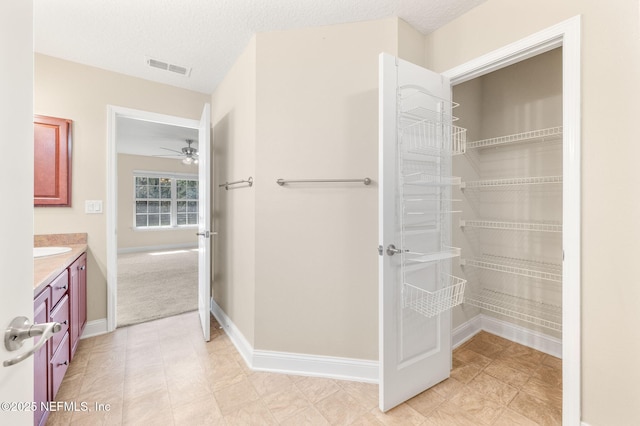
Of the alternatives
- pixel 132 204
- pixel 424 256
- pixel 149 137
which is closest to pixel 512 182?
pixel 424 256

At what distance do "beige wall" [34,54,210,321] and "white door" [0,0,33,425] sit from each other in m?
2.37

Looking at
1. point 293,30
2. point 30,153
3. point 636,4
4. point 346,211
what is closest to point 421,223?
point 346,211

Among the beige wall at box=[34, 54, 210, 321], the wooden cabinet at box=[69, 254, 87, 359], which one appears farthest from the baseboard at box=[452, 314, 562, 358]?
the beige wall at box=[34, 54, 210, 321]

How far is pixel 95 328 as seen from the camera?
264 centimetres

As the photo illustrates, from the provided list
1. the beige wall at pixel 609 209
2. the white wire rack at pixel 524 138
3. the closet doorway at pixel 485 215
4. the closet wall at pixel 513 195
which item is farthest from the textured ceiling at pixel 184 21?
the white wire rack at pixel 524 138

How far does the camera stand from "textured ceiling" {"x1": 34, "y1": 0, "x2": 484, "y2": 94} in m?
1.82

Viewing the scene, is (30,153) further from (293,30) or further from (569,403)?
(569,403)

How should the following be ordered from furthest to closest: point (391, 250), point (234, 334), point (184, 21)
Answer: point (234, 334)
point (184, 21)
point (391, 250)

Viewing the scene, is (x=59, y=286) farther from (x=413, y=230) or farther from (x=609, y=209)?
(x=609, y=209)

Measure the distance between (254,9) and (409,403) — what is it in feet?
8.94

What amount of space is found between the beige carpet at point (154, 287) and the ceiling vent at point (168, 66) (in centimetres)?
256

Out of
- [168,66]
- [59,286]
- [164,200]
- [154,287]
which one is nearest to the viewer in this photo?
[59,286]

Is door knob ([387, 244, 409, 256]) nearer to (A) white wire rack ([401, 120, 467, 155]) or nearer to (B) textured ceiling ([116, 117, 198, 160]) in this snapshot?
(A) white wire rack ([401, 120, 467, 155])

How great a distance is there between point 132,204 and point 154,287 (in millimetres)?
4021
